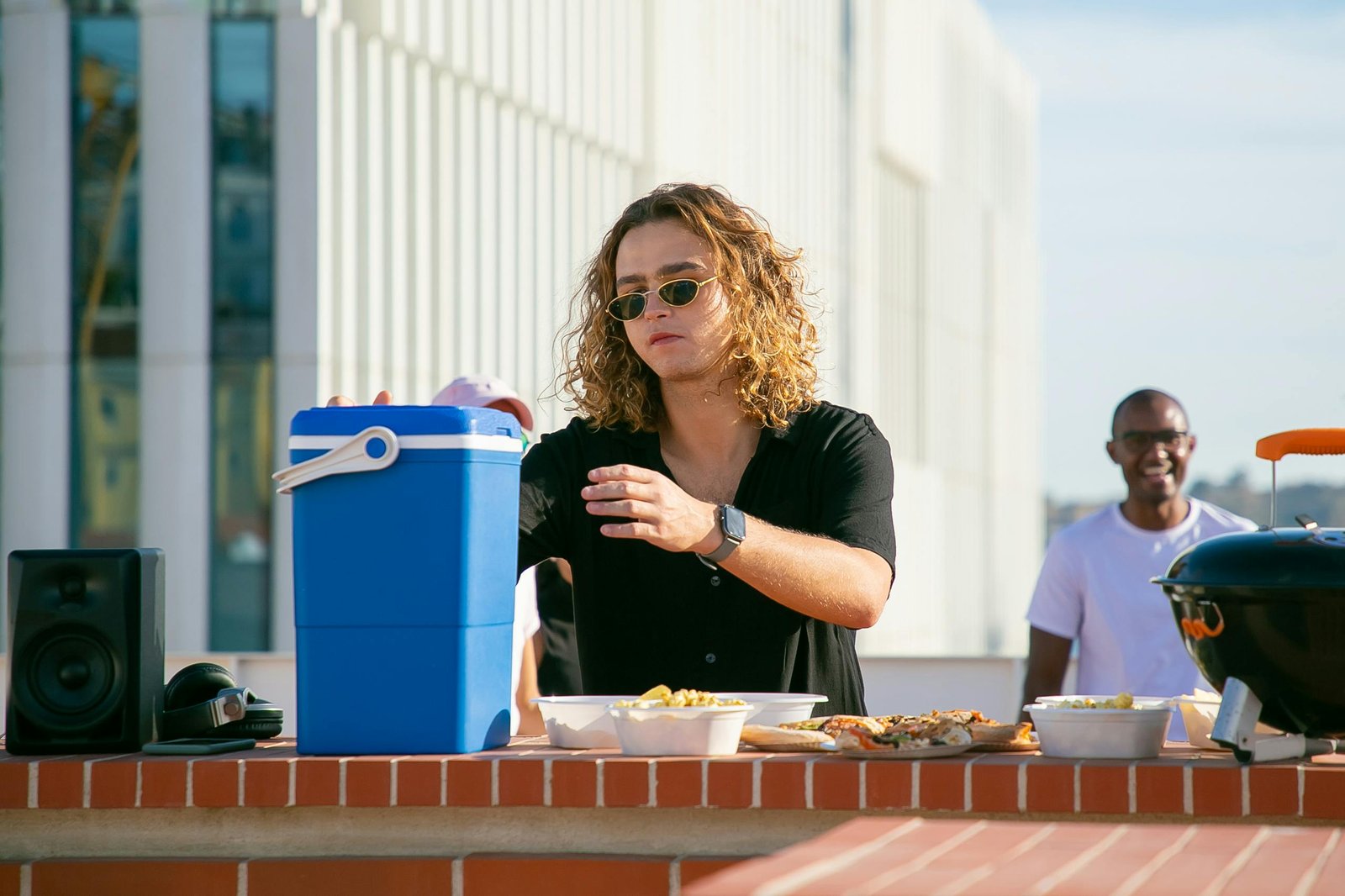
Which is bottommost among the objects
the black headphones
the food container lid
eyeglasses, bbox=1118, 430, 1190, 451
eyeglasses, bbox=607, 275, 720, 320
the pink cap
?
the black headphones

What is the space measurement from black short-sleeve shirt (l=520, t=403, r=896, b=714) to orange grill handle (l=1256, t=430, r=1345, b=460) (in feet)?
2.28

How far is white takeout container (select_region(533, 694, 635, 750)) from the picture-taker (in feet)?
9.50

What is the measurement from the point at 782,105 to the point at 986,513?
61.7 ft

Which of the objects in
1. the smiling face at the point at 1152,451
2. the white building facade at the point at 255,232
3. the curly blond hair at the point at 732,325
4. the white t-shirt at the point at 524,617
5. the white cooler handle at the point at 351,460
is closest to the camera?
the white cooler handle at the point at 351,460

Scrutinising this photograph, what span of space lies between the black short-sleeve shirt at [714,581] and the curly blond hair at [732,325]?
0.27ft

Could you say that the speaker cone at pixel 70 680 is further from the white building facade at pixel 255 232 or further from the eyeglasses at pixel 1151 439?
the white building facade at pixel 255 232

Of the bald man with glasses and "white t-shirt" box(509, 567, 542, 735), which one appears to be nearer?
"white t-shirt" box(509, 567, 542, 735)

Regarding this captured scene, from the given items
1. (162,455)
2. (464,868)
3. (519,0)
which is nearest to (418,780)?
(464,868)

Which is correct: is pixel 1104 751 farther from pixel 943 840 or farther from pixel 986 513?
pixel 986 513

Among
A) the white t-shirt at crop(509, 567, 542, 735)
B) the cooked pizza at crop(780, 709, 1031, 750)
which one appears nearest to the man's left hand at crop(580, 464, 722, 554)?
the cooked pizza at crop(780, 709, 1031, 750)

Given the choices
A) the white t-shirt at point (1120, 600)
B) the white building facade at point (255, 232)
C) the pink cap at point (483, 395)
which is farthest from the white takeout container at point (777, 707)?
the white building facade at point (255, 232)

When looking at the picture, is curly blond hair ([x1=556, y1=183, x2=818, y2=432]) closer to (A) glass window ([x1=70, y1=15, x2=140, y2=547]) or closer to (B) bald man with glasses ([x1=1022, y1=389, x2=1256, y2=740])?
(B) bald man with glasses ([x1=1022, y1=389, x2=1256, y2=740])

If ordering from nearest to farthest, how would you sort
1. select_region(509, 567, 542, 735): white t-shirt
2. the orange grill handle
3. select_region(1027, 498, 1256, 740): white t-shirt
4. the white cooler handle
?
the white cooler handle
the orange grill handle
select_region(509, 567, 542, 735): white t-shirt
select_region(1027, 498, 1256, 740): white t-shirt

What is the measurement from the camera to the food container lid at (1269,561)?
270cm
